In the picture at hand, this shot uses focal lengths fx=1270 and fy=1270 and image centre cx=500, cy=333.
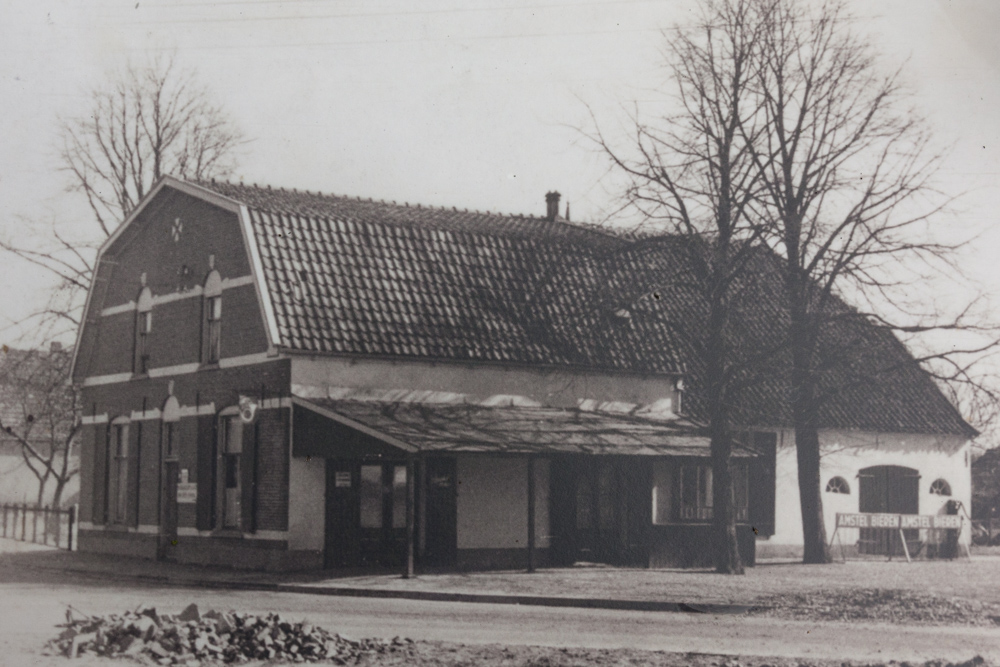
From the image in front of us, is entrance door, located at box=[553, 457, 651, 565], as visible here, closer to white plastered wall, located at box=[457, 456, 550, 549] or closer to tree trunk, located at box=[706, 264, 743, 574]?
white plastered wall, located at box=[457, 456, 550, 549]

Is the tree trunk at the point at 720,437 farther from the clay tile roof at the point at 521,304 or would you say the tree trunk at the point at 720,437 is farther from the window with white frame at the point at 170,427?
the window with white frame at the point at 170,427

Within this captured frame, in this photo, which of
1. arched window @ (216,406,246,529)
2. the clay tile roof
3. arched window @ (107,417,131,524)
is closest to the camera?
the clay tile roof

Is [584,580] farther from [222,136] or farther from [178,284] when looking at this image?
[222,136]

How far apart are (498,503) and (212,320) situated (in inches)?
281

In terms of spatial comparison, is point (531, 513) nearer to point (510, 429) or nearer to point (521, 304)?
point (510, 429)

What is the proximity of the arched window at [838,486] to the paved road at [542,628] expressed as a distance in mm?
13951

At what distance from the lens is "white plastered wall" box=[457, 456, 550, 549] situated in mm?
25453

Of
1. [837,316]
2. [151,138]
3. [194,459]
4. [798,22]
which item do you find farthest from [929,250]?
[151,138]

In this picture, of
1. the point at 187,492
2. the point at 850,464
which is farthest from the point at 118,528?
the point at 850,464

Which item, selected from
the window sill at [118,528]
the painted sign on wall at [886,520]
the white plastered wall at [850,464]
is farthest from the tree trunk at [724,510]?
the window sill at [118,528]

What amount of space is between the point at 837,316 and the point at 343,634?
1395 centimetres

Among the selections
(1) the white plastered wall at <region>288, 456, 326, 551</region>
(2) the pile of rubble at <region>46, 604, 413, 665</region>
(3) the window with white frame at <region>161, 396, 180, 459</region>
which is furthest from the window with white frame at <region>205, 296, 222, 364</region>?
(2) the pile of rubble at <region>46, 604, 413, 665</region>

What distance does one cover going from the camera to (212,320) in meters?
26.7

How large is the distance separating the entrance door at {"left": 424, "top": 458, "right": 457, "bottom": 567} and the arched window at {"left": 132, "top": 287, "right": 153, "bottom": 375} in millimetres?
7917
